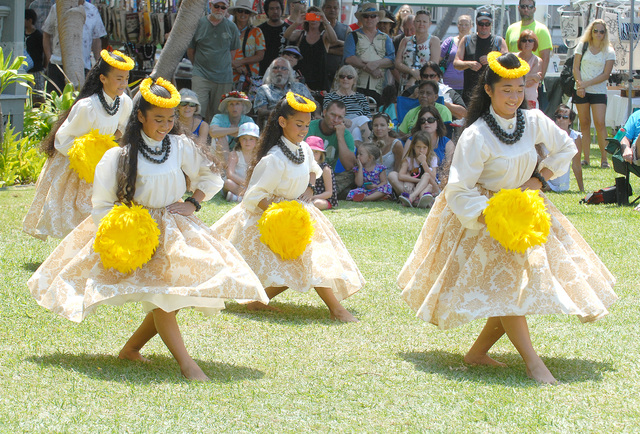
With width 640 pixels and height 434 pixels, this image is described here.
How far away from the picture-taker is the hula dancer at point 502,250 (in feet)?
14.1

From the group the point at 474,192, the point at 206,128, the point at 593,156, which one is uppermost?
the point at 474,192

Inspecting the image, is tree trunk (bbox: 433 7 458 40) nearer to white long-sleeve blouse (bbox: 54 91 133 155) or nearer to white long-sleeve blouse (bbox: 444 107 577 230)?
white long-sleeve blouse (bbox: 54 91 133 155)

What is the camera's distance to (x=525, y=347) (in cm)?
436

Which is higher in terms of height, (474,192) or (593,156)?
(474,192)

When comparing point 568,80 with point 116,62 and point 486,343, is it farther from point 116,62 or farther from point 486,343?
point 486,343

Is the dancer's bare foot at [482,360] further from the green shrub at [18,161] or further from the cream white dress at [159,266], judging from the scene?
the green shrub at [18,161]

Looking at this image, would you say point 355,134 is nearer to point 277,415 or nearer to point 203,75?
point 203,75

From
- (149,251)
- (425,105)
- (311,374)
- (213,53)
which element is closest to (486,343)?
(311,374)

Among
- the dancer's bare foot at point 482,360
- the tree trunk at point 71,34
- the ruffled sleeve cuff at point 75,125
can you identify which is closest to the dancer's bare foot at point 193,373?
the dancer's bare foot at point 482,360

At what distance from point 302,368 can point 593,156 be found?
477 inches

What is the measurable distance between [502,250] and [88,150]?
3.49 metres

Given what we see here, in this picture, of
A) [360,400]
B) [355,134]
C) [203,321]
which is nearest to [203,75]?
[355,134]

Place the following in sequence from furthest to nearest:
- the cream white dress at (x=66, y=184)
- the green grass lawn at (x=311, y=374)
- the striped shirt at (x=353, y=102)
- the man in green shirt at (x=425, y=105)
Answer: the striped shirt at (x=353, y=102)
the man in green shirt at (x=425, y=105)
the cream white dress at (x=66, y=184)
the green grass lawn at (x=311, y=374)

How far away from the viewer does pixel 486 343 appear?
4.64 m
